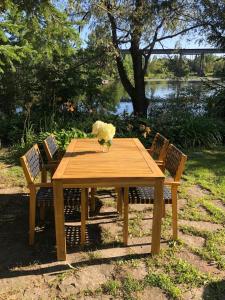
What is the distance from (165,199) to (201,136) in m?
5.04

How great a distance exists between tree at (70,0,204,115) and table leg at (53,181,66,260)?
7.44 meters

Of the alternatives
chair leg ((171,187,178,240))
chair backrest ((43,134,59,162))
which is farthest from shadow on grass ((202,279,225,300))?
chair backrest ((43,134,59,162))

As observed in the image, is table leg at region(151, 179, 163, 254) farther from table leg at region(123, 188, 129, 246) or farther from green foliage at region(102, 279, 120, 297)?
green foliage at region(102, 279, 120, 297)

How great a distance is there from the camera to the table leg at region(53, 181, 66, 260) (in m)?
3.20

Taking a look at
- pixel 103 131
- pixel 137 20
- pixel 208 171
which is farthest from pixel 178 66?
pixel 103 131

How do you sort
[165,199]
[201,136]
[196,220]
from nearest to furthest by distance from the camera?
[165,199]
[196,220]
[201,136]

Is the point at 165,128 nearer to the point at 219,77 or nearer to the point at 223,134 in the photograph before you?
the point at 223,134

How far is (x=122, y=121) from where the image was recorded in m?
8.99

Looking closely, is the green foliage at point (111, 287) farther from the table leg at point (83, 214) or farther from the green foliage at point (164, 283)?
the table leg at point (83, 214)

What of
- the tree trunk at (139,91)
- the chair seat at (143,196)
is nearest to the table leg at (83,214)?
the chair seat at (143,196)

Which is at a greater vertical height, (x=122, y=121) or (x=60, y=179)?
(x=60, y=179)

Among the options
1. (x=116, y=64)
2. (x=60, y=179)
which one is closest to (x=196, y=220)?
(x=60, y=179)

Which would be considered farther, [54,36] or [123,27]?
[123,27]

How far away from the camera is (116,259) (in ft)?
11.1
